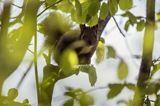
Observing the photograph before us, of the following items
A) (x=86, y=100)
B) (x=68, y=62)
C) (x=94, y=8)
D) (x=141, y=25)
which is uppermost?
(x=141, y=25)

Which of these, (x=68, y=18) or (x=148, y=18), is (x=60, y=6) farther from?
(x=148, y=18)

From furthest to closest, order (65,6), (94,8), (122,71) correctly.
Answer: (65,6) → (94,8) → (122,71)

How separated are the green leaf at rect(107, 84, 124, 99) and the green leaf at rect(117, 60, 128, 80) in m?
0.06

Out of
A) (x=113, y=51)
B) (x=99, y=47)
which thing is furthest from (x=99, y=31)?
(x=113, y=51)

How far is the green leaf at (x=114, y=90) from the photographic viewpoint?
1151 millimetres

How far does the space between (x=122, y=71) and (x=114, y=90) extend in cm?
9

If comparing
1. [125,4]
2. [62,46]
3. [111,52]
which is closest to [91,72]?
[111,52]

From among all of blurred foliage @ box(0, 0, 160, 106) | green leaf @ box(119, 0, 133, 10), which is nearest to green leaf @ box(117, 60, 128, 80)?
blurred foliage @ box(0, 0, 160, 106)

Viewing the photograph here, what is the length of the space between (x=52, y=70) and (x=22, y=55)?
0.68ft

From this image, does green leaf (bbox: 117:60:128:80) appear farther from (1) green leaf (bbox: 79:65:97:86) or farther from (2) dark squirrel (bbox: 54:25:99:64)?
(2) dark squirrel (bbox: 54:25:99:64)

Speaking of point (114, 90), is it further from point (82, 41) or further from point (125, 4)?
point (82, 41)

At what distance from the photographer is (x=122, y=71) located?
110cm


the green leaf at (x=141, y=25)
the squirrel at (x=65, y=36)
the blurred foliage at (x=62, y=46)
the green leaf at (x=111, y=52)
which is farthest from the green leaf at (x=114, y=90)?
the green leaf at (x=141, y=25)

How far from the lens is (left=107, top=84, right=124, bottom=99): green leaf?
3.78ft
